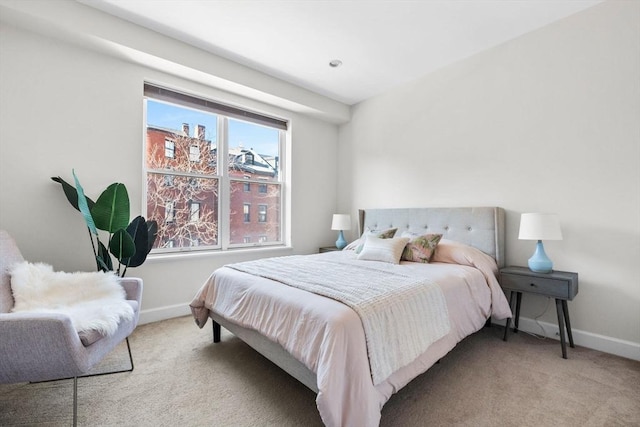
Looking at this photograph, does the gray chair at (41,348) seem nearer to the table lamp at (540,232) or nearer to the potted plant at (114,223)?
the potted plant at (114,223)

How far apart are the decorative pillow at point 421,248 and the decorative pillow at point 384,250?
0.07 metres

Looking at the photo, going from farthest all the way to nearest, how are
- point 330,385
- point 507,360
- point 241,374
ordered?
point 507,360 → point 241,374 → point 330,385

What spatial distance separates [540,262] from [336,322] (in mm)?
2053

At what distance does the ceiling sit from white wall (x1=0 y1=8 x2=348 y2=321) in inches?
12.2

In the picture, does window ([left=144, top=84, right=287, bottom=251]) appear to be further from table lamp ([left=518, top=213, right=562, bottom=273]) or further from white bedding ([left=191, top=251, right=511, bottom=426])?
table lamp ([left=518, top=213, right=562, bottom=273])

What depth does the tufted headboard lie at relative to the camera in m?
2.76

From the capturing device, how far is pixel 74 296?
1860 mm

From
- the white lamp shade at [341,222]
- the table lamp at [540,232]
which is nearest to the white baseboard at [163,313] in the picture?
the white lamp shade at [341,222]

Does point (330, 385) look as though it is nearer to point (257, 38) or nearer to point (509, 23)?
point (257, 38)

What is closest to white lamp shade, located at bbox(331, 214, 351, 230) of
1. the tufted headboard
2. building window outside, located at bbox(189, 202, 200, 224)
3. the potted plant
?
the tufted headboard

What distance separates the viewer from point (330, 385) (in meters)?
1.21

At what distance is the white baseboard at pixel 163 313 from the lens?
2.80 meters

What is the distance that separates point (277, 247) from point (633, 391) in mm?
3386

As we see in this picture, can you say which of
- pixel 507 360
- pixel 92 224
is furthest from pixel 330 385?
pixel 92 224
